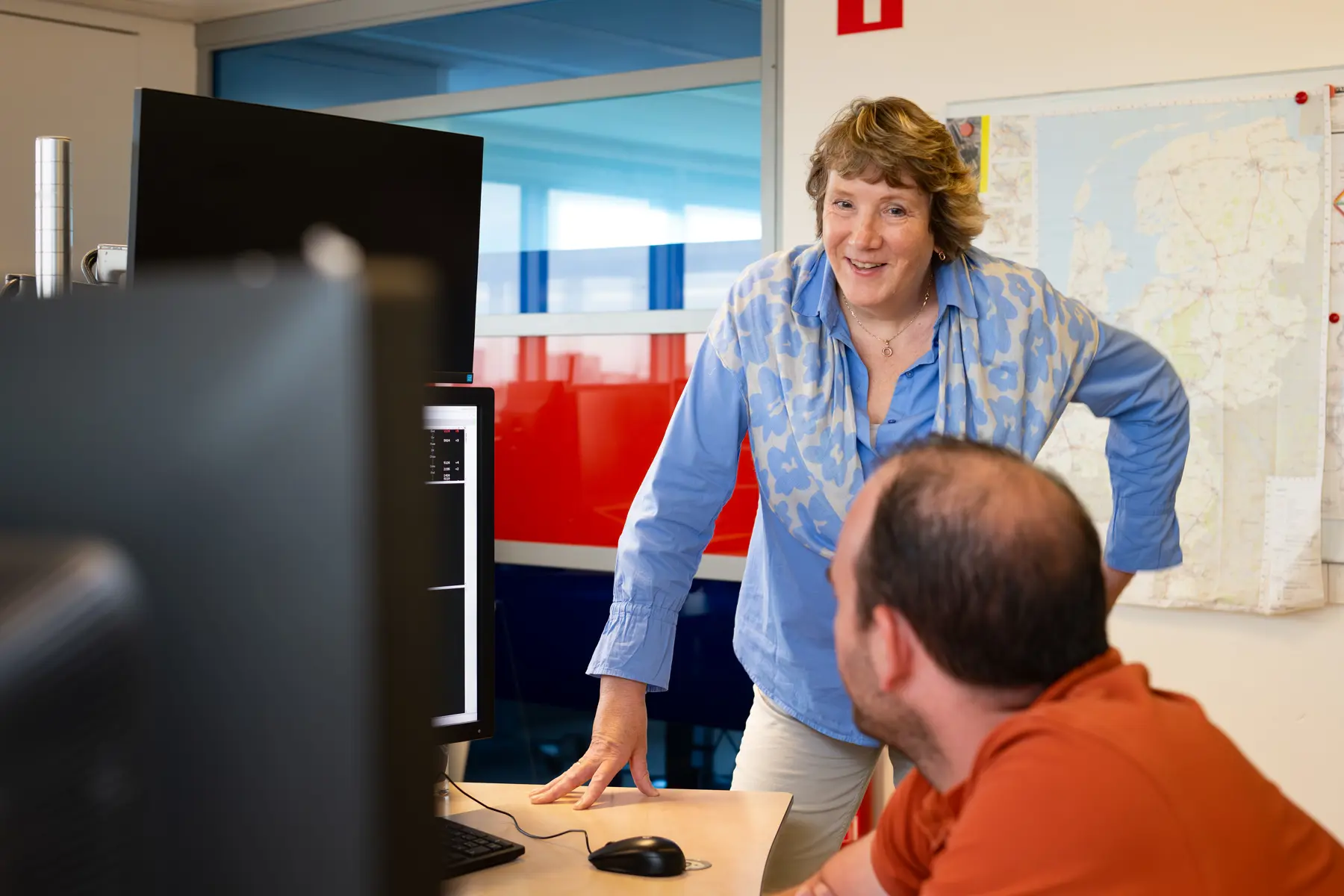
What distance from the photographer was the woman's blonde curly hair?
1.75 metres

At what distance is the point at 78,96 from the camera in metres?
4.10

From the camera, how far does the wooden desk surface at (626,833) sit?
1.34 metres

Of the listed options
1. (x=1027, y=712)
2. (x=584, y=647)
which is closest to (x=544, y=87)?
(x=584, y=647)

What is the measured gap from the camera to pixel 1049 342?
1806 millimetres

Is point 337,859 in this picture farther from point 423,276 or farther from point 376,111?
point 376,111

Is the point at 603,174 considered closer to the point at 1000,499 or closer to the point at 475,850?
the point at 475,850

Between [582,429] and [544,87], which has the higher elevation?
[544,87]

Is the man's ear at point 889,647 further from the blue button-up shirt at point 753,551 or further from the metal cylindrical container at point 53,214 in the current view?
the metal cylindrical container at point 53,214

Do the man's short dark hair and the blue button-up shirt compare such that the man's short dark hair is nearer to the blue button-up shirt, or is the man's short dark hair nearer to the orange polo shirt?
the orange polo shirt

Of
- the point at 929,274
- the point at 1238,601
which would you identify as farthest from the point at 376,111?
the point at 1238,601

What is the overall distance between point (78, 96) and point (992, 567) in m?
4.07

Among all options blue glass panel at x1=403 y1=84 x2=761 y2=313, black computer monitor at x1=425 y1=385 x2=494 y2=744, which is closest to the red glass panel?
blue glass panel at x1=403 y1=84 x2=761 y2=313

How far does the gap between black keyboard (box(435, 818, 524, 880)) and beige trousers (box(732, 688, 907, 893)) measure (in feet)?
1.60

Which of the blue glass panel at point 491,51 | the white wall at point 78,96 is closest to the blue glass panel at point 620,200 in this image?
the blue glass panel at point 491,51
